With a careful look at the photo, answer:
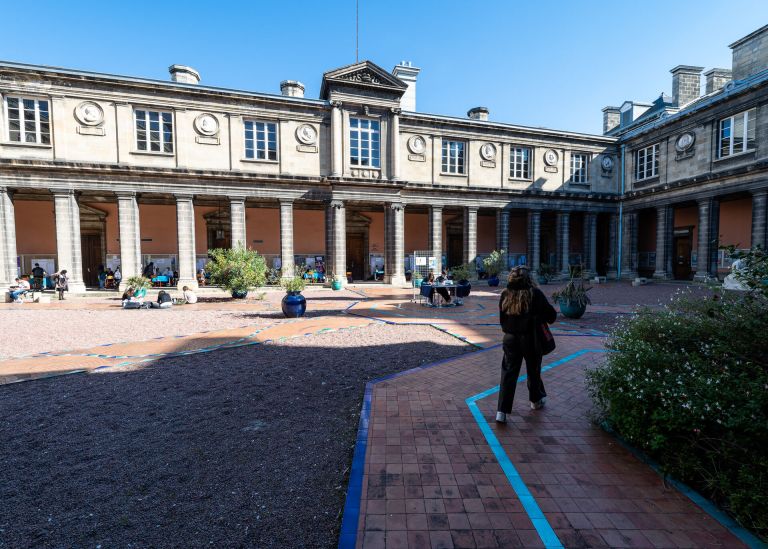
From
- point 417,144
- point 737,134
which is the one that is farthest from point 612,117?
point 417,144

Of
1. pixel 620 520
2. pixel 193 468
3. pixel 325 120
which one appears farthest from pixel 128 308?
pixel 620 520

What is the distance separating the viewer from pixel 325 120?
19984mm

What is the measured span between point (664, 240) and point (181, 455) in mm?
27594

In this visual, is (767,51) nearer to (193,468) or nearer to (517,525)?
(517,525)

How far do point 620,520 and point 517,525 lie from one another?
0.74 meters

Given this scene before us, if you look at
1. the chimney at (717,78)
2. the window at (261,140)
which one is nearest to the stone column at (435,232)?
the window at (261,140)

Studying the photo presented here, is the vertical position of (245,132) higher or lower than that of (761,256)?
higher

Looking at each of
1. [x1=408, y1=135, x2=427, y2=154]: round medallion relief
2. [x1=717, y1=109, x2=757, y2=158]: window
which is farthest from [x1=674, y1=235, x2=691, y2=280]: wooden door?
[x1=408, y1=135, x2=427, y2=154]: round medallion relief

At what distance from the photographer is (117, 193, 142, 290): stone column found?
58.0 ft

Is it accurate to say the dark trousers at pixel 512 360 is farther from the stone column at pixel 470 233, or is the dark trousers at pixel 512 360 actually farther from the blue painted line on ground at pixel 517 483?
the stone column at pixel 470 233

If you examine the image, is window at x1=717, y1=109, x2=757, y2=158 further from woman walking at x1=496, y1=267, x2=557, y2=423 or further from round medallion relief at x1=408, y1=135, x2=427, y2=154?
woman walking at x1=496, y1=267, x2=557, y2=423

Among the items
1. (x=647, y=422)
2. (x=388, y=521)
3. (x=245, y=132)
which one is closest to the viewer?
(x=388, y=521)

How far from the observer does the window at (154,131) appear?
17.8m

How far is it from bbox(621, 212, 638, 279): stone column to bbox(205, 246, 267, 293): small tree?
24.4 meters
